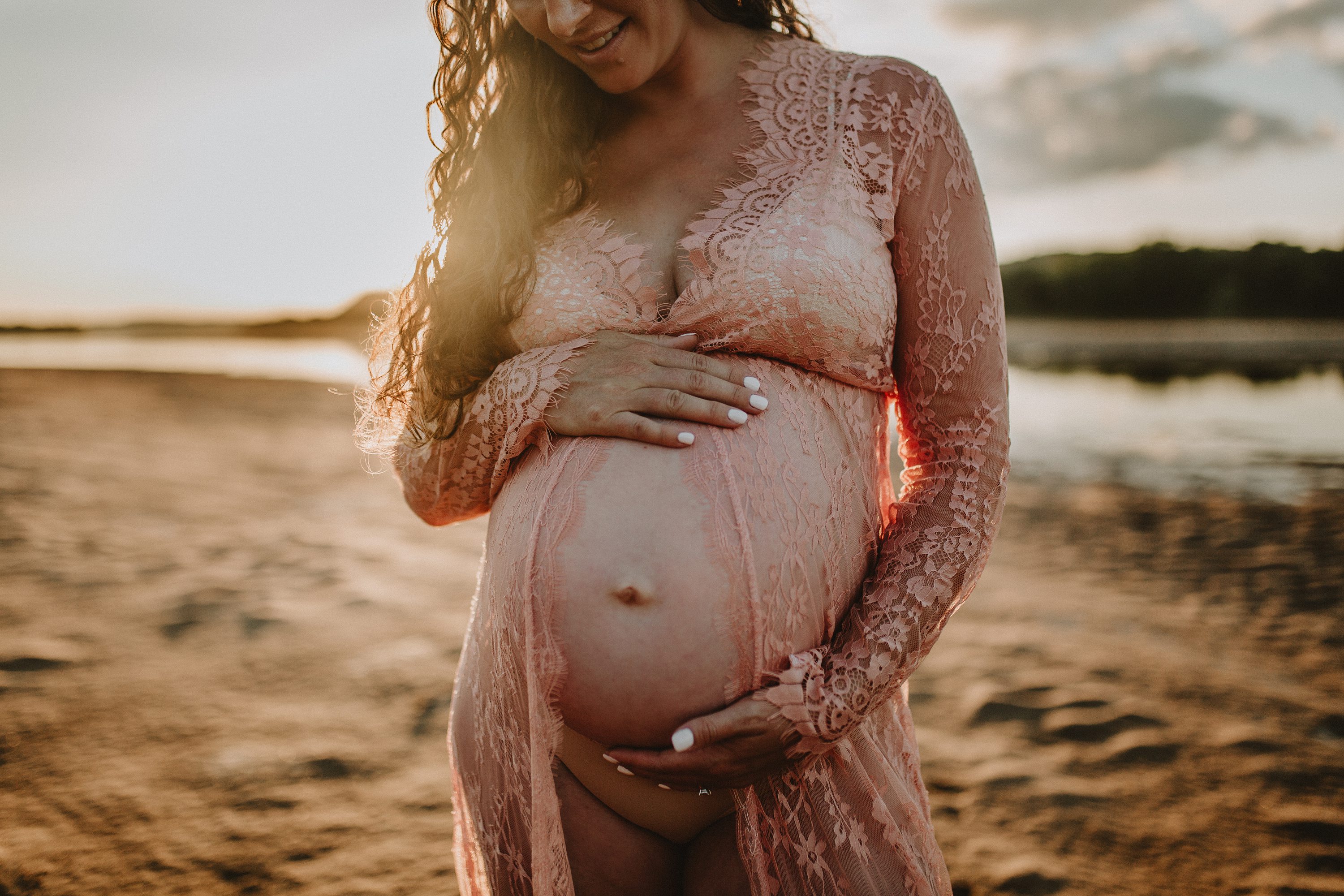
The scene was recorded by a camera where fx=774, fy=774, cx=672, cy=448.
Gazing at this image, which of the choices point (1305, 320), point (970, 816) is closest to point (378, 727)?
point (970, 816)

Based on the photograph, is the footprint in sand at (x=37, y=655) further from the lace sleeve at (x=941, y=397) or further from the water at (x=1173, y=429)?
the water at (x=1173, y=429)

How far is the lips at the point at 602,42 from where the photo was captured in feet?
3.84

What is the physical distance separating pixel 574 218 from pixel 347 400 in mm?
12481

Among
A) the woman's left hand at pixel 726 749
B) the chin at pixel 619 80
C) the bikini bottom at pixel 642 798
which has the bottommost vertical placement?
the bikini bottom at pixel 642 798

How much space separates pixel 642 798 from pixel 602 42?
1.13 m

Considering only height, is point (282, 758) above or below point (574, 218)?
below

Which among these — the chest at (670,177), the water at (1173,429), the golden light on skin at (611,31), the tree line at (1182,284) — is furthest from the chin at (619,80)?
the tree line at (1182,284)

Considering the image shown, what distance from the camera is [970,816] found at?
8.23 ft

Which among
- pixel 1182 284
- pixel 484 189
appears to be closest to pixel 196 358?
pixel 484 189

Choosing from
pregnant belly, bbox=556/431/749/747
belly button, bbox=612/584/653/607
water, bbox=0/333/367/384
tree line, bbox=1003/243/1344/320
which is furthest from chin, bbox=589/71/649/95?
tree line, bbox=1003/243/1344/320

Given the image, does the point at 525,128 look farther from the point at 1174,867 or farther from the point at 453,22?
the point at 1174,867

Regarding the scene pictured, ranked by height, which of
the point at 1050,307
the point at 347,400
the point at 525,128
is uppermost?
the point at 1050,307

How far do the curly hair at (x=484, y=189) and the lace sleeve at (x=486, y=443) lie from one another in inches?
1.6

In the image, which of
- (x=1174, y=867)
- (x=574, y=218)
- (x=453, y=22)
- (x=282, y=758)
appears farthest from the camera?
(x=282, y=758)
